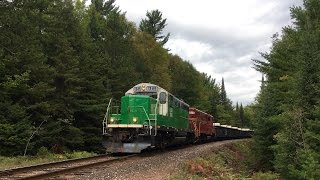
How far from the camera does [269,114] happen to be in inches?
954

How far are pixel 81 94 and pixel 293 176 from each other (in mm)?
20372

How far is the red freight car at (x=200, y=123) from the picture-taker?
3556 centimetres

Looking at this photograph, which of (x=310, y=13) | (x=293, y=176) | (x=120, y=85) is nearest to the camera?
(x=293, y=176)

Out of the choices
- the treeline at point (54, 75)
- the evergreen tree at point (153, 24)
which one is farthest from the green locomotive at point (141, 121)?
the evergreen tree at point (153, 24)

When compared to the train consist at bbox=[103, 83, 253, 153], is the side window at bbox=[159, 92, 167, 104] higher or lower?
higher

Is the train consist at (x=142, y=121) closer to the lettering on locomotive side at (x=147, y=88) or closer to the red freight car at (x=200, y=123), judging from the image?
the lettering on locomotive side at (x=147, y=88)

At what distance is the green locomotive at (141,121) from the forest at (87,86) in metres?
4.61

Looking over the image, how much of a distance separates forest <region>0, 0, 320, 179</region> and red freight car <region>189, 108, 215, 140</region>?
6862mm

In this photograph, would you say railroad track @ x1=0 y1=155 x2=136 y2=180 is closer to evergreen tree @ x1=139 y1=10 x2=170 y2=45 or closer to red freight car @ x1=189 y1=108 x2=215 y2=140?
red freight car @ x1=189 y1=108 x2=215 y2=140

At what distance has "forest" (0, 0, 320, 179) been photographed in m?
17.5

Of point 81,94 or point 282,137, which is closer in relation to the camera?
point 282,137

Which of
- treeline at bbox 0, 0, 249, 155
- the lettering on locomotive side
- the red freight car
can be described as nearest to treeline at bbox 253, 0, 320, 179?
the lettering on locomotive side

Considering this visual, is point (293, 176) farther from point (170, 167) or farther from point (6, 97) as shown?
point (6, 97)

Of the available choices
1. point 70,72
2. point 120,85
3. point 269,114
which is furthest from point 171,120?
point 120,85
